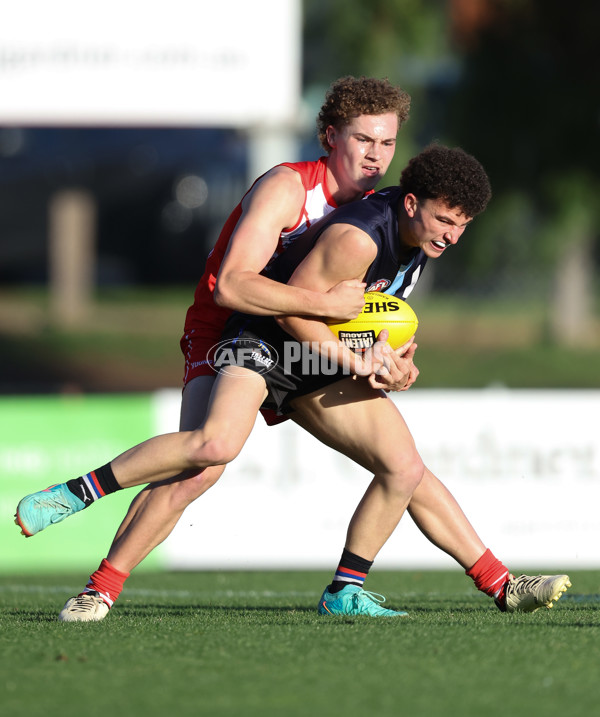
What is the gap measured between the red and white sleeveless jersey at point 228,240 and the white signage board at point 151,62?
7114mm

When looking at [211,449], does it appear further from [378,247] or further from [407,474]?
[378,247]

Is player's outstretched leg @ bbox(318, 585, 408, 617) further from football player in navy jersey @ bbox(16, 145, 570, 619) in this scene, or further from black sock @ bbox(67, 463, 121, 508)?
black sock @ bbox(67, 463, 121, 508)

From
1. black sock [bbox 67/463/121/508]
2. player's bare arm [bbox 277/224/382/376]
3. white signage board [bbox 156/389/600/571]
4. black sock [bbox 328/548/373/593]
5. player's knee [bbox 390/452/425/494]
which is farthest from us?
white signage board [bbox 156/389/600/571]

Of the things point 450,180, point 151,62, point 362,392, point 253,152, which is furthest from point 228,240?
point 253,152

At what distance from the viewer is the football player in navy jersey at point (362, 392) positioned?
14.8ft

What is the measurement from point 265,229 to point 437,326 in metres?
15.7

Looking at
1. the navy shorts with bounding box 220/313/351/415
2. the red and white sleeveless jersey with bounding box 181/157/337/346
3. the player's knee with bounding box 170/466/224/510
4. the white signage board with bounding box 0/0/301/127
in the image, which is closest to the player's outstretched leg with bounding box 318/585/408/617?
the player's knee with bounding box 170/466/224/510

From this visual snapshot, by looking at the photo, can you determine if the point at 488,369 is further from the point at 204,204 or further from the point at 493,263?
the point at 204,204

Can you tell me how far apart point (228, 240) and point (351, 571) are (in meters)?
1.44

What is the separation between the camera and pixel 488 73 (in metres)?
17.3

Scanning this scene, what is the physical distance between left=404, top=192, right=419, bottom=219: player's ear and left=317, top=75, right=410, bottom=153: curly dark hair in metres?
0.38

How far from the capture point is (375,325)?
15.4 feet

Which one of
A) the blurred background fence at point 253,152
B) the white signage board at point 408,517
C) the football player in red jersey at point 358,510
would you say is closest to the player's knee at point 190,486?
the football player in red jersey at point 358,510

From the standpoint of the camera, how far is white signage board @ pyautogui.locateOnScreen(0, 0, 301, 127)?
11.8m
